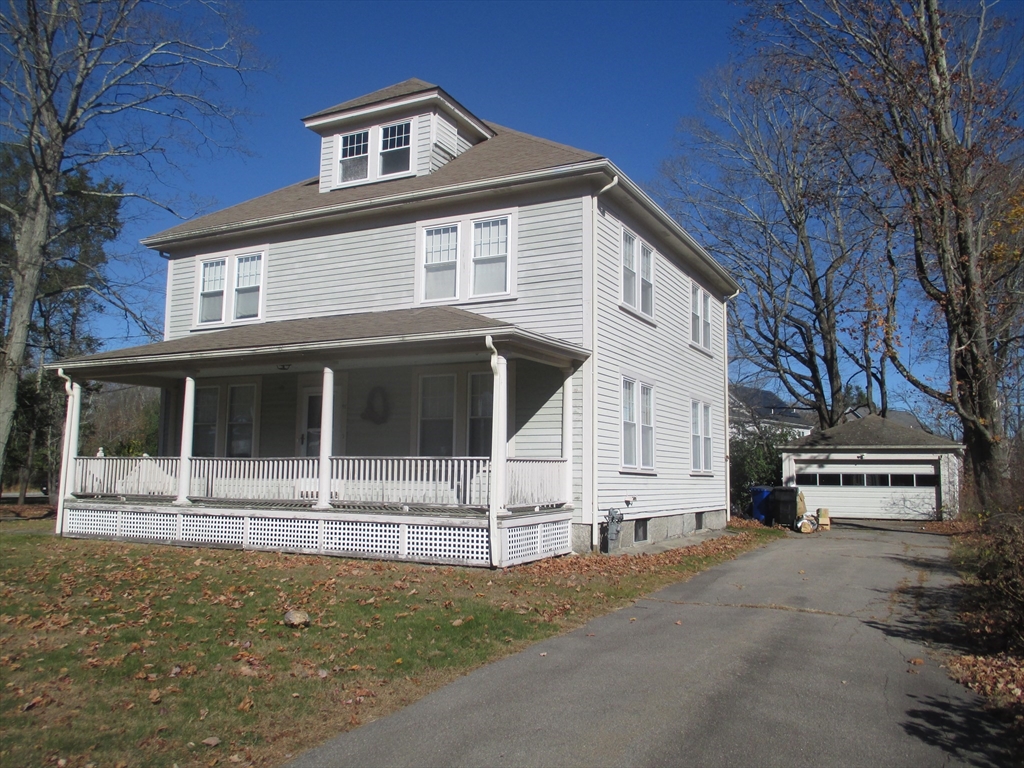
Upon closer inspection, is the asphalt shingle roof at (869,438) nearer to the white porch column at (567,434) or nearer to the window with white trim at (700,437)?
the window with white trim at (700,437)

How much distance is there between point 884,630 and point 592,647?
3.46m

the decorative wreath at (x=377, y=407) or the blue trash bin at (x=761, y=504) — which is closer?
the decorative wreath at (x=377, y=407)

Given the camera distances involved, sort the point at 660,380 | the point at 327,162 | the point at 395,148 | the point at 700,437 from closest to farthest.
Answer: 1. the point at 660,380
2. the point at 395,148
3. the point at 327,162
4. the point at 700,437

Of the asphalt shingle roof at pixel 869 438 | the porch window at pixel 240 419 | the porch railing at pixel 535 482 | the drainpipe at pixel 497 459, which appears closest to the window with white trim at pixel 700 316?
the asphalt shingle roof at pixel 869 438

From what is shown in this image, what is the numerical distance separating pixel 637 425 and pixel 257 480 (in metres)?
7.21

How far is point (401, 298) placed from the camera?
1625cm

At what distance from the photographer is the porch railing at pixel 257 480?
14.4m

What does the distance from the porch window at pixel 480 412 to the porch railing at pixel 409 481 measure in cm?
126

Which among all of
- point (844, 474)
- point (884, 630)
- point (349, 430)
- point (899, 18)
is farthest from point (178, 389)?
point (844, 474)

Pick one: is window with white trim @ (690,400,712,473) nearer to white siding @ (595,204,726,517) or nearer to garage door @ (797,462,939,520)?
white siding @ (595,204,726,517)

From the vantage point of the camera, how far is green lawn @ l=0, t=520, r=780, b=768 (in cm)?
566

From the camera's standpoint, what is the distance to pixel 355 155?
61.2 feet

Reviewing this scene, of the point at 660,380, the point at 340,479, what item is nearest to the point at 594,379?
Result: the point at 660,380

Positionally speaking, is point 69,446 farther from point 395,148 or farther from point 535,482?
point 535,482
